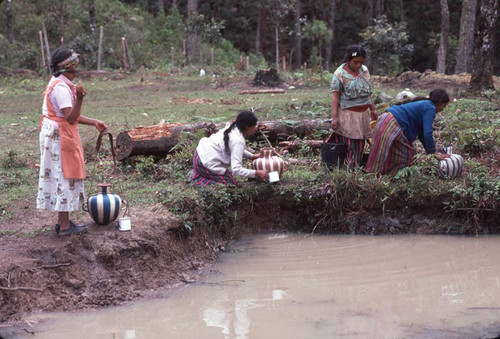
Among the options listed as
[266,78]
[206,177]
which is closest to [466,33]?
[266,78]

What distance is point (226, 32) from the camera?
122ft

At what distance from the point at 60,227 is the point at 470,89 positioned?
10856mm

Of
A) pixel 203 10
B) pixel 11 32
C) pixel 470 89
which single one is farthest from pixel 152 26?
pixel 470 89

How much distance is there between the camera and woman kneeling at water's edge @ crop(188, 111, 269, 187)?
6.59 m

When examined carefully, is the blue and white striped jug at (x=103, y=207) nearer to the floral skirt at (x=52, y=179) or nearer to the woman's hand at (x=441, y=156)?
the floral skirt at (x=52, y=179)

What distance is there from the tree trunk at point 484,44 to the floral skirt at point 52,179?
10168 millimetres

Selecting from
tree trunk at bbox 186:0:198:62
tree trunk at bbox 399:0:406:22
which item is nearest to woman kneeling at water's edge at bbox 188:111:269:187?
tree trunk at bbox 186:0:198:62

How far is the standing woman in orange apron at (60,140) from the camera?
5.04 meters

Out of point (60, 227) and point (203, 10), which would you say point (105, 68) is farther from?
point (60, 227)

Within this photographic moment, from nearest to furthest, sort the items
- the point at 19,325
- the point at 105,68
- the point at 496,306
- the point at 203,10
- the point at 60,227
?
1. the point at 19,325
2. the point at 496,306
3. the point at 60,227
4. the point at 105,68
5. the point at 203,10

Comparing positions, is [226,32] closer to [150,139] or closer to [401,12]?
[401,12]

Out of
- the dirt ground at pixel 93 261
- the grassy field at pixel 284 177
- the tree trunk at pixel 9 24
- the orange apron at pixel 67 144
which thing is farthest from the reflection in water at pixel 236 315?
the tree trunk at pixel 9 24

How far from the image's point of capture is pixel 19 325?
4.52m

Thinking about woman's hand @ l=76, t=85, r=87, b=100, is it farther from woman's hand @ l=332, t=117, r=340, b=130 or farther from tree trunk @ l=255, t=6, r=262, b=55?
tree trunk @ l=255, t=6, r=262, b=55
